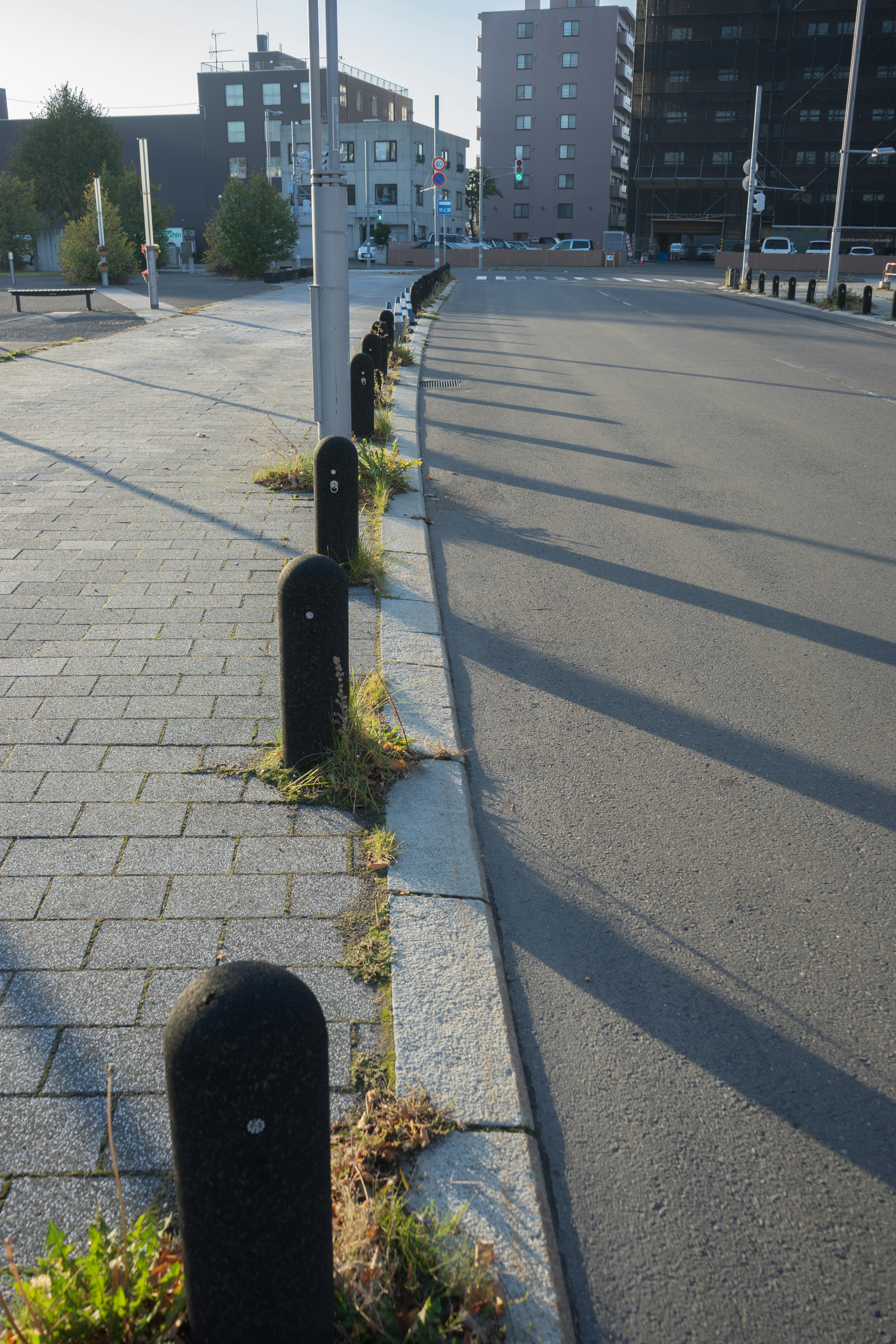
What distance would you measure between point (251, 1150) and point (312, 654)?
7.84ft

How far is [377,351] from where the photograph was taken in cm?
1310

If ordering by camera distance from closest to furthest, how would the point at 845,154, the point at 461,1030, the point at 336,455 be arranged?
1. the point at 461,1030
2. the point at 336,455
3. the point at 845,154

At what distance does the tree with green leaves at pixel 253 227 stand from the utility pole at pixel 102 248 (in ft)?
26.8

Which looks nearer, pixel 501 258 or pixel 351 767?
pixel 351 767

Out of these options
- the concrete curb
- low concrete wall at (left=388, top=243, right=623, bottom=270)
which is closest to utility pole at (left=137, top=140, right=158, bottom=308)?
the concrete curb

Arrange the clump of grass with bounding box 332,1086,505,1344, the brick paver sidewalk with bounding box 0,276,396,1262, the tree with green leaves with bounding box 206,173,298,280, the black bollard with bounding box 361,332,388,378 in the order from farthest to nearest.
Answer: the tree with green leaves with bounding box 206,173,298,280 → the black bollard with bounding box 361,332,388,378 → the brick paver sidewalk with bounding box 0,276,396,1262 → the clump of grass with bounding box 332,1086,505,1344

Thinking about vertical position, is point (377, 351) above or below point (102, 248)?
below

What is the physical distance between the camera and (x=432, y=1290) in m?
2.04

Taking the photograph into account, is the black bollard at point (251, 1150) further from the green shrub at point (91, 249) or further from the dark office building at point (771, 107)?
the dark office building at point (771, 107)

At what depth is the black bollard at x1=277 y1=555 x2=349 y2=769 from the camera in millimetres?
3793

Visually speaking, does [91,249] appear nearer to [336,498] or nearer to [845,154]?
[845,154]

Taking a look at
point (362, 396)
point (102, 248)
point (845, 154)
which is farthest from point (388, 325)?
point (102, 248)

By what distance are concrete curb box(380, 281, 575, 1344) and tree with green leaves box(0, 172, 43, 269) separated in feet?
165

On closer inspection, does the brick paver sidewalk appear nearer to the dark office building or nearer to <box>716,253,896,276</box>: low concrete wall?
<box>716,253,896,276</box>: low concrete wall
